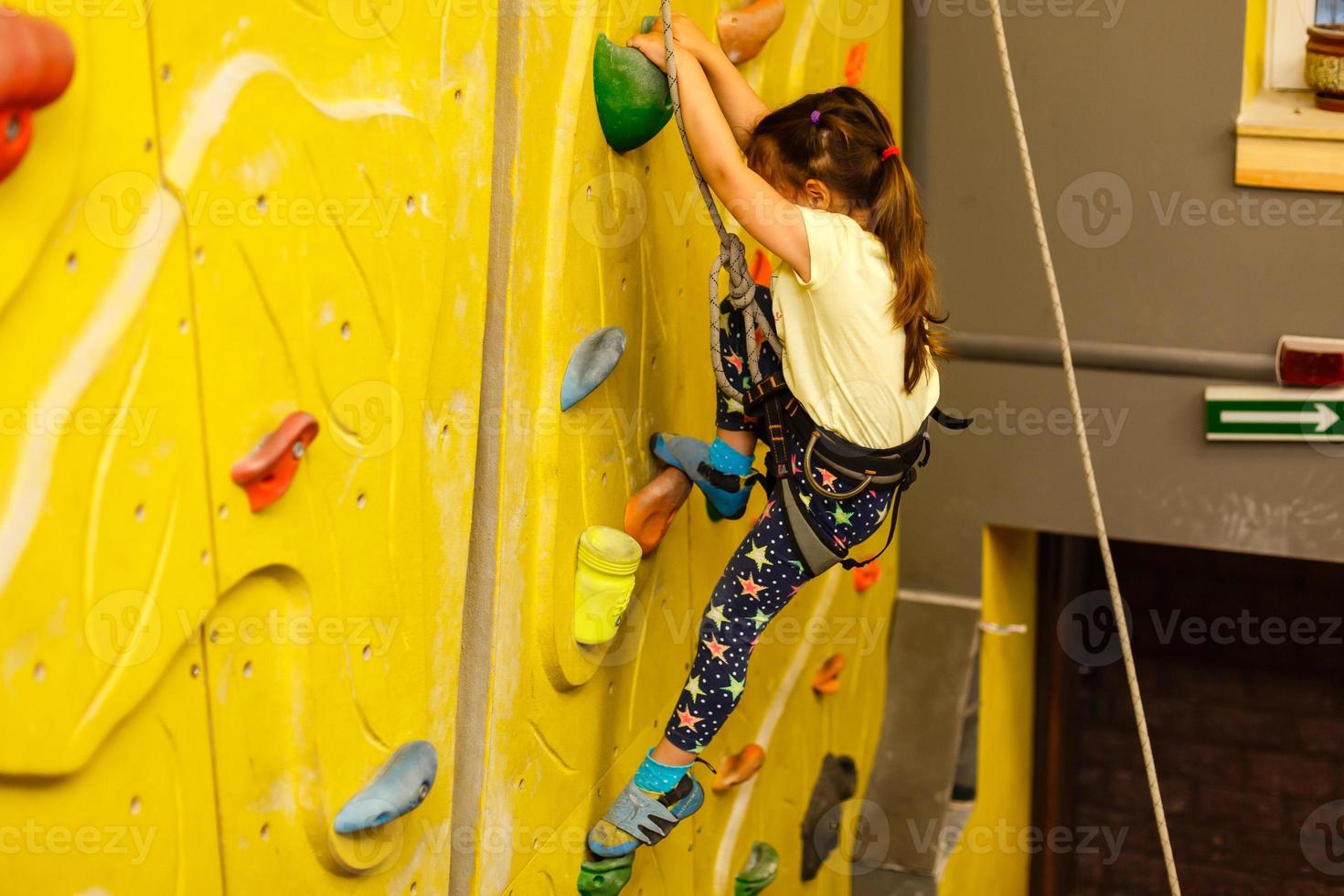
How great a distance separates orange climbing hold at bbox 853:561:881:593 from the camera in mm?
3570

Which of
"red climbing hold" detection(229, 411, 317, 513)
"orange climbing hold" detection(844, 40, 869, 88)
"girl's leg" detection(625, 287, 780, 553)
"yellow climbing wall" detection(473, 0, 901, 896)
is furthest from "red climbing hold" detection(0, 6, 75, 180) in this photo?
"orange climbing hold" detection(844, 40, 869, 88)

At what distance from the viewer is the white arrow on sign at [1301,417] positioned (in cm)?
338

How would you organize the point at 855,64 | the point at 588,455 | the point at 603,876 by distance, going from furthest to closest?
the point at 855,64, the point at 603,876, the point at 588,455

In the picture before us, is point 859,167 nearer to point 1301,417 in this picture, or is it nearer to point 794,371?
point 794,371

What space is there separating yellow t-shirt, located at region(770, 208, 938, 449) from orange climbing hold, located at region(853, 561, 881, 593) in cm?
144

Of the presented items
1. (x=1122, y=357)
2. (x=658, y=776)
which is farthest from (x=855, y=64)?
(x=658, y=776)

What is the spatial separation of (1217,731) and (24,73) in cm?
521

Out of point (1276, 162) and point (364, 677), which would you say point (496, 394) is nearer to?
point (364, 677)

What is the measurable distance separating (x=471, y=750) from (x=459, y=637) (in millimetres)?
161

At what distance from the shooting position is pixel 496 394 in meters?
1.97

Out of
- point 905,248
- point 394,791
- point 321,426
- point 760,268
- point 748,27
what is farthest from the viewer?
point 760,268

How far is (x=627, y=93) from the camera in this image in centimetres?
206

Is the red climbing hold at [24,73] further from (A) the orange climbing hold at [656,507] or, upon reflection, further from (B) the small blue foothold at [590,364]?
(A) the orange climbing hold at [656,507]

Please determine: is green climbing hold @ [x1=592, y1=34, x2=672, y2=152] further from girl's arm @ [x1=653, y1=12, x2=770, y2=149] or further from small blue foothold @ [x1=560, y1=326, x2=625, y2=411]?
small blue foothold @ [x1=560, y1=326, x2=625, y2=411]
